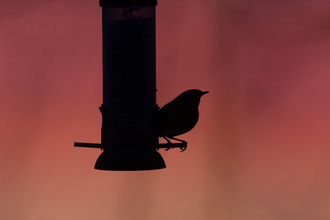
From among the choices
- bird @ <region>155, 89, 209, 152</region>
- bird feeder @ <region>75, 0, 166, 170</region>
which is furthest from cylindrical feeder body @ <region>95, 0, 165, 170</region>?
bird @ <region>155, 89, 209, 152</region>

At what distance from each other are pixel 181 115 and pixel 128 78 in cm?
54

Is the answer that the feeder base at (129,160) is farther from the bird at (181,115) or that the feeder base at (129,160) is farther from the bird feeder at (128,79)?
the bird at (181,115)

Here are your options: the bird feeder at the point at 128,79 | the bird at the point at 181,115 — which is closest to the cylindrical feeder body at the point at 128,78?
the bird feeder at the point at 128,79

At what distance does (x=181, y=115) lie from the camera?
13.3 ft

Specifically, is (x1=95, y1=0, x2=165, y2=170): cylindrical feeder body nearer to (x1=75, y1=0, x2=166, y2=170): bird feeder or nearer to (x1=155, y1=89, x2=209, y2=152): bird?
(x1=75, y1=0, x2=166, y2=170): bird feeder

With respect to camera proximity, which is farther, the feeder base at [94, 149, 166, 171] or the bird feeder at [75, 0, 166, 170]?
the bird feeder at [75, 0, 166, 170]

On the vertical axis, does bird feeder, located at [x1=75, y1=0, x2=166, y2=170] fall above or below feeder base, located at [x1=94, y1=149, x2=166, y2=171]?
above

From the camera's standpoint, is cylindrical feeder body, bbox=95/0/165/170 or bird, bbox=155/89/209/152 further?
cylindrical feeder body, bbox=95/0/165/170

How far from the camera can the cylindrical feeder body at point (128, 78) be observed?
417 cm

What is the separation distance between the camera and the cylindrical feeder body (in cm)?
417

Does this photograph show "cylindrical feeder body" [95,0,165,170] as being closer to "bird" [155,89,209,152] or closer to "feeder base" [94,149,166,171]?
"feeder base" [94,149,166,171]

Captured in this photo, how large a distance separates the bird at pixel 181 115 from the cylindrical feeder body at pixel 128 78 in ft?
0.50

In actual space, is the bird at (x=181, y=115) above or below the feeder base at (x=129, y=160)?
above

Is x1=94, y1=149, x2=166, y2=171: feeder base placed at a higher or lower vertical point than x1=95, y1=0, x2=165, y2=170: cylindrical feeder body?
lower
